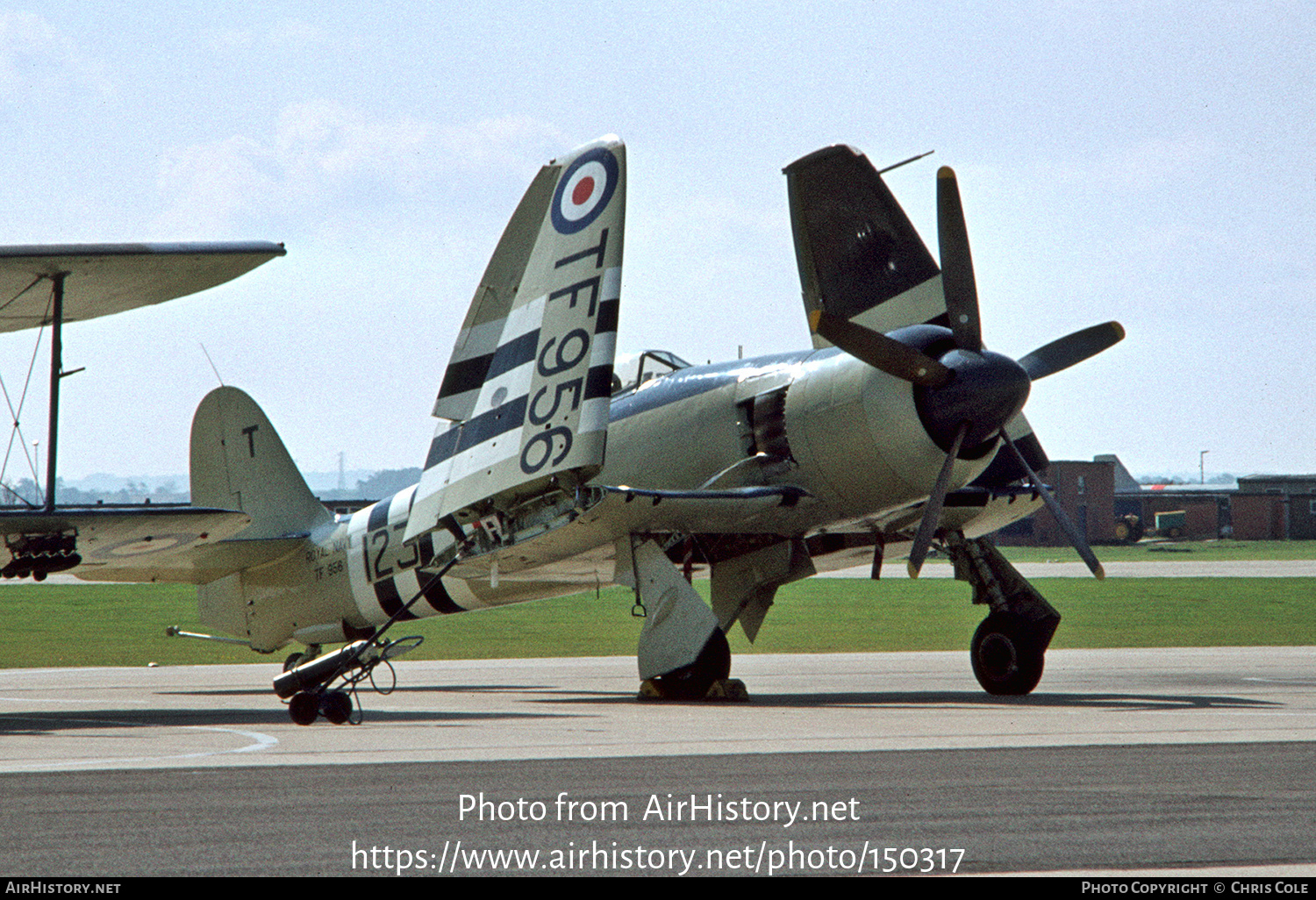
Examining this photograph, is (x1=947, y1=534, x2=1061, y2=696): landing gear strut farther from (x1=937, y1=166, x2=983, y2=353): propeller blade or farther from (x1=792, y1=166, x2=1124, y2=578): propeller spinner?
(x1=937, y1=166, x2=983, y2=353): propeller blade

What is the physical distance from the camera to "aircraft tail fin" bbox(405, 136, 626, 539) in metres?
13.9

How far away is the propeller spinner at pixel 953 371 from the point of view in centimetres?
1468

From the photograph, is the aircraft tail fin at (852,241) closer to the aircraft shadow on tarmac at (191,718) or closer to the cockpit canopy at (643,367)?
the cockpit canopy at (643,367)

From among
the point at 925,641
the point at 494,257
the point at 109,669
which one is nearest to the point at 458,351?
the point at 494,257

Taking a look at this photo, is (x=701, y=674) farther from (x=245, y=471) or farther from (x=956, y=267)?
(x=245, y=471)

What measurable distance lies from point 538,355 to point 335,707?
3881 millimetres

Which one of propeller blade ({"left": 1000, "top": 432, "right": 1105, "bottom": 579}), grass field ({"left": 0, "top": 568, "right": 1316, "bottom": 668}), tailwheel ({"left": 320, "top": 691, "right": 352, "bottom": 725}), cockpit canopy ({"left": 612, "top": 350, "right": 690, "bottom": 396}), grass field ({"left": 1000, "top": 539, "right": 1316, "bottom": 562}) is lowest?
grass field ({"left": 1000, "top": 539, "right": 1316, "bottom": 562})

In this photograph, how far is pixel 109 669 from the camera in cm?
2414

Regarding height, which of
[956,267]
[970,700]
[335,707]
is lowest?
[970,700]

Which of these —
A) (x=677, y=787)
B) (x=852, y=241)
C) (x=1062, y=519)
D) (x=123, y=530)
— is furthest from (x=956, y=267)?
(x=123, y=530)

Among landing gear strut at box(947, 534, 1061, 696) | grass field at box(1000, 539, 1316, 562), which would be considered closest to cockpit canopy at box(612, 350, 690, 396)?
landing gear strut at box(947, 534, 1061, 696)

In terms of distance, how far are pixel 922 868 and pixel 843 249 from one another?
12454 mm

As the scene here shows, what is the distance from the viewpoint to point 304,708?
45.5ft

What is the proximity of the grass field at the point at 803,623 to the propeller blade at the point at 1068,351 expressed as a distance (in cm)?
1179
